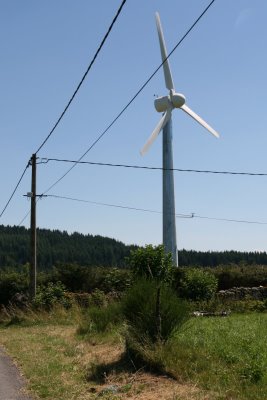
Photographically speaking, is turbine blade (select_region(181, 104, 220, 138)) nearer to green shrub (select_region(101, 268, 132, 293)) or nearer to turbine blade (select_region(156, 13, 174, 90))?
turbine blade (select_region(156, 13, 174, 90))

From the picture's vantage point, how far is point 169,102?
119 feet

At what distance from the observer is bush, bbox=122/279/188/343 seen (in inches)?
405

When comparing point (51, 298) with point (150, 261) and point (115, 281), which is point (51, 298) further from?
point (150, 261)

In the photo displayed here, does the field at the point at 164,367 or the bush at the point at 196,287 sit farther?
the bush at the point at 196,287

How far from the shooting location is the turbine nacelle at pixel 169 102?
35781mm

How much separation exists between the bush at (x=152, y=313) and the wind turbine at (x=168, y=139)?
18.4 m

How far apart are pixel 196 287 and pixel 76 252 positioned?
118 metres

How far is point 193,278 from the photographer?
22891 millimetres

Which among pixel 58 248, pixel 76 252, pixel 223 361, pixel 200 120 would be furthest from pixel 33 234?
pixel 58 248

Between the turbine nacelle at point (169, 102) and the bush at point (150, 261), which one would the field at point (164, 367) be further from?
the turbine nacelle at point (169, 102)

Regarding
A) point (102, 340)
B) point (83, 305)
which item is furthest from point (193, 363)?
point (83, 305)

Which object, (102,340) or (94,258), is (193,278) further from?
(94,258)

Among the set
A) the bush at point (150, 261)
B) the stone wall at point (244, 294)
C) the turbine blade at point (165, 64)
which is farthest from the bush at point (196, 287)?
the turbine blade at point (165, 64)

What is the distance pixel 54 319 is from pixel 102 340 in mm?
8272
